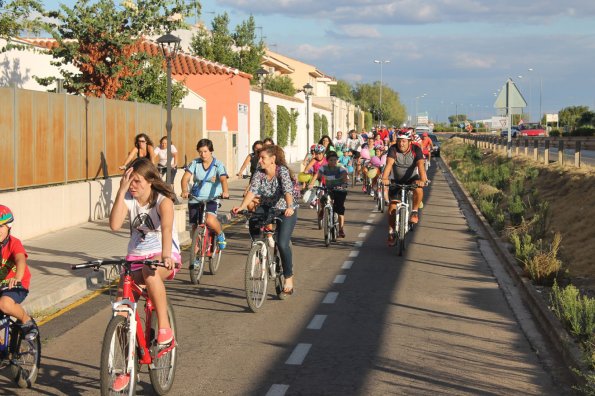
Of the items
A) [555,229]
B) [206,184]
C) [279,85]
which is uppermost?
[279,85]

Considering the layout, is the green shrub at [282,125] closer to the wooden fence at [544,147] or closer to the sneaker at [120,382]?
the wooden fence at [544,147]

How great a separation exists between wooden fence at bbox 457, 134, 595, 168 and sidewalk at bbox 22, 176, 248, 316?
1383 centimetres

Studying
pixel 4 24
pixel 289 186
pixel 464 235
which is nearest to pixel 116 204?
pixel 289 186

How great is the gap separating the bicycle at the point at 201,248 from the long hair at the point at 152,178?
230 inches

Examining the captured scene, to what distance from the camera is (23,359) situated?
7.50 m

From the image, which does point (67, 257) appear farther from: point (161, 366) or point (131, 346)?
point (131, 346)

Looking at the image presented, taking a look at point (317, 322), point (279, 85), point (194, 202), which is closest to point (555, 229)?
point (194, 202)

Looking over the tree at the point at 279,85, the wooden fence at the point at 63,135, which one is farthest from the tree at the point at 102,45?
the tree at the point at 279,85

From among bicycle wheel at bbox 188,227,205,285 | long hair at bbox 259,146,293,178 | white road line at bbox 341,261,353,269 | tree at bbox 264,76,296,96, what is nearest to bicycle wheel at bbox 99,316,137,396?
long hair at bbox 259,146,293,178

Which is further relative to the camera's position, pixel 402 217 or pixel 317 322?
pixel 402 217

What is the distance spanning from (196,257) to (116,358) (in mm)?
6577

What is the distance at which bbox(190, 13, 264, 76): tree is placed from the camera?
5838cm

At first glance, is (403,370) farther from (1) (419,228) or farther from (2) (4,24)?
(2) (4,24)

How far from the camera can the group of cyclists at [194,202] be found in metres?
6.92
